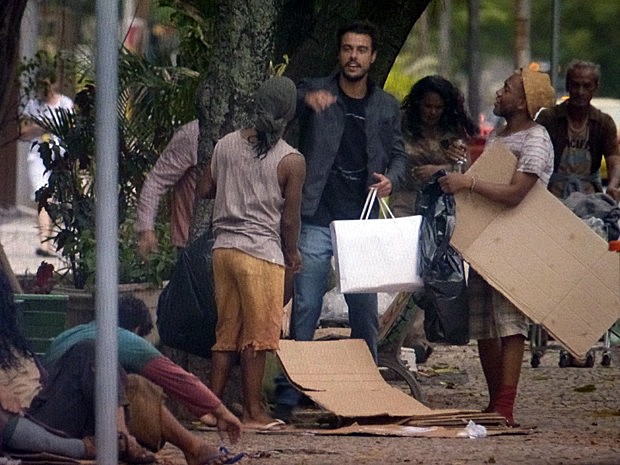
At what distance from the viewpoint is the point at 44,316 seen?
9.70m

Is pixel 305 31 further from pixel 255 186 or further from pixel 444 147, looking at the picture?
pixel 255 186

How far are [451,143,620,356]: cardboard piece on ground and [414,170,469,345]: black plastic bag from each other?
77 mm

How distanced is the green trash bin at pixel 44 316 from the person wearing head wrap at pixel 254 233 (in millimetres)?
1268

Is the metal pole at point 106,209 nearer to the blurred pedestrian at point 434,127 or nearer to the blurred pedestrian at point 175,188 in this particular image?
the blurred pedestrian at point 175,188

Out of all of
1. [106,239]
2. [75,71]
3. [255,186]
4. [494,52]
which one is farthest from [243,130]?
[494,52]

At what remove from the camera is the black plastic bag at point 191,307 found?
29.2 ft

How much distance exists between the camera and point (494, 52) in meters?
63.0

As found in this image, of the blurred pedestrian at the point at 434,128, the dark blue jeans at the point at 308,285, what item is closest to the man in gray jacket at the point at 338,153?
the dark blue jeans at the point at 308,285

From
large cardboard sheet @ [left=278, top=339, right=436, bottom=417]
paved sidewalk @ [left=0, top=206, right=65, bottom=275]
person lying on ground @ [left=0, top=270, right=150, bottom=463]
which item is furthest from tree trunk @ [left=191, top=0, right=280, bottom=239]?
paved sidewalk @ [left=0, top=206, right=65, bottom=275]

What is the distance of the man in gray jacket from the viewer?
9109mm

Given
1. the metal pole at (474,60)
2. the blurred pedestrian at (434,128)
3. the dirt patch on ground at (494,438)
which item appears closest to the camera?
the dirt patch on ground at (494,438)

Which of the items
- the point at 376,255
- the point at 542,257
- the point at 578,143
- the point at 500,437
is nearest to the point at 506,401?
the point at 500,437

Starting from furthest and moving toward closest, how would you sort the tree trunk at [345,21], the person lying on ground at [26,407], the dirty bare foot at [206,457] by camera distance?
the tree trunk at [345,21] → the dirty bare foot at [206,457] → the person lying on ground at [26,407]

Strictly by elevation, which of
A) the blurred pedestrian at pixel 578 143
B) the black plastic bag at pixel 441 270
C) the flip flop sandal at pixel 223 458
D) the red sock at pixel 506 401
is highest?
the blurred pedestrian at pixel 578 143
